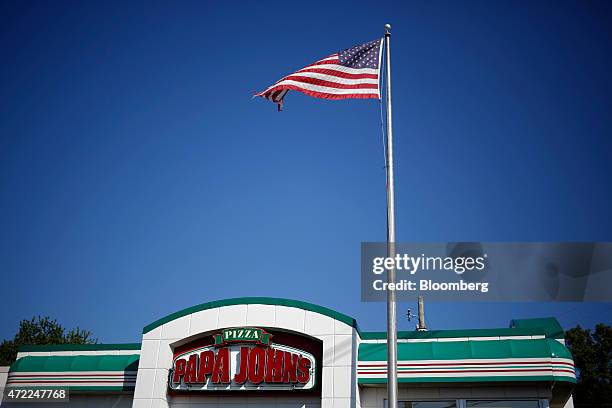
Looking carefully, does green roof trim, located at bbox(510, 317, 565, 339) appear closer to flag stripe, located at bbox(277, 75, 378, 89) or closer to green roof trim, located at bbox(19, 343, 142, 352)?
flag stripe, located at bbox(277, 75, 378, 89)

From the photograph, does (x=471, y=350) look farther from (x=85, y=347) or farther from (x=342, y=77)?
(x=85, y=347)

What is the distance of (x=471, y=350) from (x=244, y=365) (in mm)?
7297

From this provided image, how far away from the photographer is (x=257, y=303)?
64.2 ft

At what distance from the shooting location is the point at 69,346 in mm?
→ 22625

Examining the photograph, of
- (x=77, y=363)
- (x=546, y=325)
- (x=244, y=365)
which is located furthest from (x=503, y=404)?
(x=77, y=363)

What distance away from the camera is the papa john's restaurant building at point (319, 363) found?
58.7 feet

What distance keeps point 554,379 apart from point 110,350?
1557cm

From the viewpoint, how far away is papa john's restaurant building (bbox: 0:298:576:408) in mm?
17891

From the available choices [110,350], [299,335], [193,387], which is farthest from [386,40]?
[110,350]

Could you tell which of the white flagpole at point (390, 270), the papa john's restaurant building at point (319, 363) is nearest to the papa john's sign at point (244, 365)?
the papa john's restaurant building at point (319, 363)

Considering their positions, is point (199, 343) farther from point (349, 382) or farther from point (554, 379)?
point (554, 379)

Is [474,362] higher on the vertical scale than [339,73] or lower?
lower

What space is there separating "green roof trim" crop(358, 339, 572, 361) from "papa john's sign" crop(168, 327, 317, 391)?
6.82 feet

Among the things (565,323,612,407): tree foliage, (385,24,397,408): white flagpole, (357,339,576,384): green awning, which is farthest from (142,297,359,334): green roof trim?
(565,323,612,407): tree foliage
